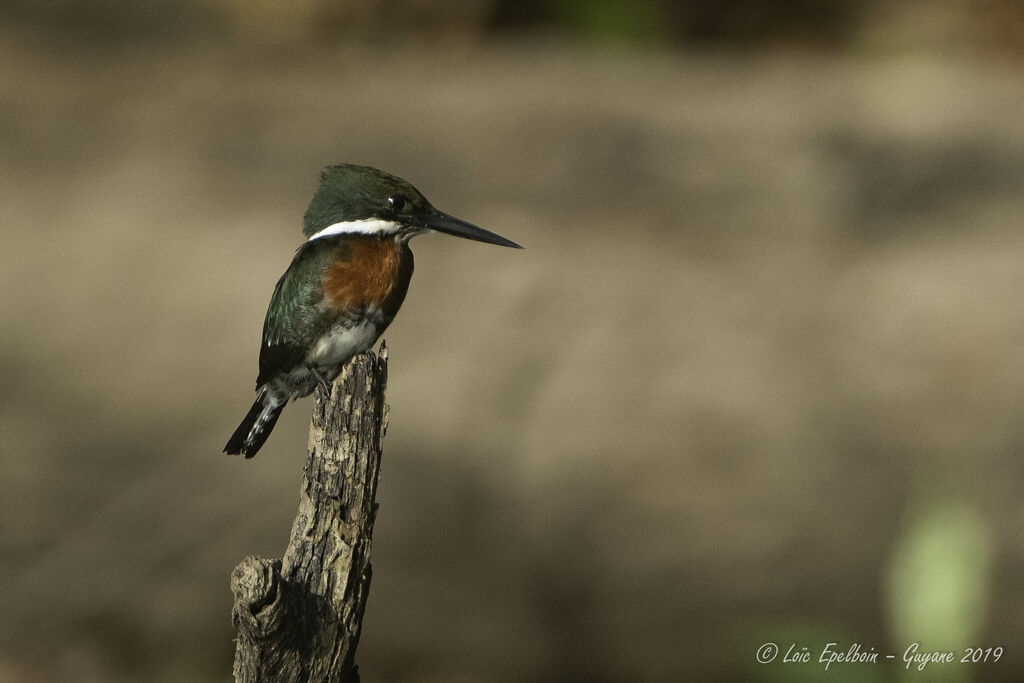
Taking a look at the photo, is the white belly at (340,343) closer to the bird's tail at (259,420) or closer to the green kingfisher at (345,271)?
the green kingfisher at (345,271)

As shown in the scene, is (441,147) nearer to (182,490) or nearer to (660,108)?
(660,108)

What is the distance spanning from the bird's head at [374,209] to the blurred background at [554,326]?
187 cm

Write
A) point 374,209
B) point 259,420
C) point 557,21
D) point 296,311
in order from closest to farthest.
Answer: point 374,209 < point 296,311 < point 259,420 < point 557,21

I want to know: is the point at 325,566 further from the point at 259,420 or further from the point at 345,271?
the point at 259,420

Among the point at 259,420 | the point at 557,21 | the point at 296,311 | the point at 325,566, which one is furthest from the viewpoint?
the point at 557,21

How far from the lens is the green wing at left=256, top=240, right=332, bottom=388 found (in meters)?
3.29

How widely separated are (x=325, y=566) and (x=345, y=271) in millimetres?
1089

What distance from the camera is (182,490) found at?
6.28 metres

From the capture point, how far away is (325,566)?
2.45 metres

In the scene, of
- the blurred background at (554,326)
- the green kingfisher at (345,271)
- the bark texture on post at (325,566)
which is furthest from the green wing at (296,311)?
the blurred background at (554,326)

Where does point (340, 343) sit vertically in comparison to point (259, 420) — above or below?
above

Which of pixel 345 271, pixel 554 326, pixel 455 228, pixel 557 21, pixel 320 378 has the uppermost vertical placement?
pixel 557 21

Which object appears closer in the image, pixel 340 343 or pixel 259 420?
pixel 340 343

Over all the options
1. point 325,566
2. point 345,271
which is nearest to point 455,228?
point 345,271
